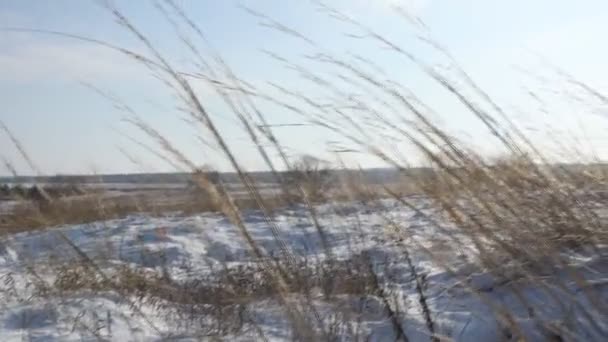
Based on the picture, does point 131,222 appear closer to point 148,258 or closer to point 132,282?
point 148,258

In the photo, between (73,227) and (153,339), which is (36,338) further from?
(73,227)

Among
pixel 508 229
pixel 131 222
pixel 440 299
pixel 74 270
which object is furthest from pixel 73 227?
pixel 508 229

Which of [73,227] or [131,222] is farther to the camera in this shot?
[131,222]

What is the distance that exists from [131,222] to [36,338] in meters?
5.19

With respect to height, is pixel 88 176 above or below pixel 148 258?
above

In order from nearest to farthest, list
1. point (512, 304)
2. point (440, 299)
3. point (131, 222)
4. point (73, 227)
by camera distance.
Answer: point (512, 304), point (440, 299), point (73, 227), point (131, 222)

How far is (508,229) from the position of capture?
61.2 inches

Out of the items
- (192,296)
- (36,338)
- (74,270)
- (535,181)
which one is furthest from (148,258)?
(535,181)

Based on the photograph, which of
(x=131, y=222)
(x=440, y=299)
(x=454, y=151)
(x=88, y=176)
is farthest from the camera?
(x=131, y=222)

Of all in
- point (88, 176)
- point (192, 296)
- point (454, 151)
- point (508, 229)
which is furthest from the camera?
point (88, 176)

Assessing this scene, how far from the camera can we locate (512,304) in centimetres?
184

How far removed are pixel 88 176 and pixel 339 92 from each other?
145 centimetres

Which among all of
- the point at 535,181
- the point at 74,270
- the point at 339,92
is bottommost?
the point at 74,270

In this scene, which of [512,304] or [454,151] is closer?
[454,151]
